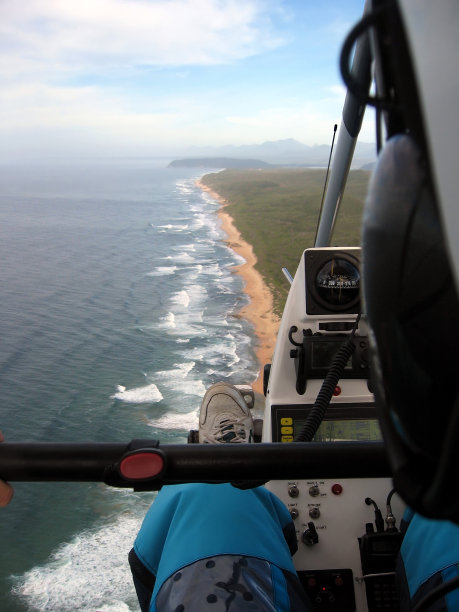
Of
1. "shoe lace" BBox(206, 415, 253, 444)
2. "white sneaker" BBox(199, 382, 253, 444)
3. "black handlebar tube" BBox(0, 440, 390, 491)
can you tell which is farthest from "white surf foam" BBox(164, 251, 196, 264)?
"black handlebar tube" BBox(0, 440, 390, 491)

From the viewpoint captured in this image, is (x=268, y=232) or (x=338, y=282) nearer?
(x=338, y=282)

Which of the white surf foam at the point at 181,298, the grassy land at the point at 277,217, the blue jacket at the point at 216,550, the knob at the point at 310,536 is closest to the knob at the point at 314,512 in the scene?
the knob at the point at 310,536

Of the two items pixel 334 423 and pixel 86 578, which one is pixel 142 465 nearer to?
pixel 334 423

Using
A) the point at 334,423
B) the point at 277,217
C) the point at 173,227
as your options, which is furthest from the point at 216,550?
the point at 277,217

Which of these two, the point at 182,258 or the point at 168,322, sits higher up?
the point at 168,322

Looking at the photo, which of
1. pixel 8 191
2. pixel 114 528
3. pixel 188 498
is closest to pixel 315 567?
pixel 188 498

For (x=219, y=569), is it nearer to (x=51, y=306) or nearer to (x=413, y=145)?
(x=413, y=145)
